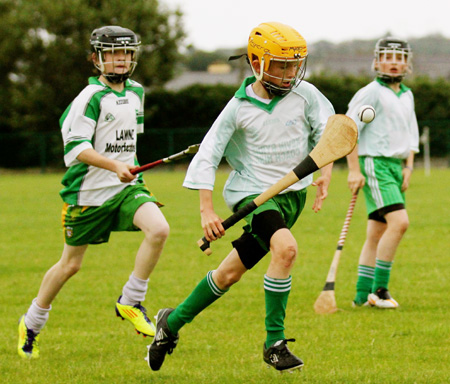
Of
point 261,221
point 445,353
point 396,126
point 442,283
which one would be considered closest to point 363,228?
point 442,283

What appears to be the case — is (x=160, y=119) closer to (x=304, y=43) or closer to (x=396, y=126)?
(x=396, y=126)

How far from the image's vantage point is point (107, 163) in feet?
16.6

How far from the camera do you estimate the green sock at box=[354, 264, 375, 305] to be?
6.68 meters

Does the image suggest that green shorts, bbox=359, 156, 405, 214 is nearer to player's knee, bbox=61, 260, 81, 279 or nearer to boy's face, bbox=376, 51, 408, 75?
boy's face, bbox=376, 51, 408, 75

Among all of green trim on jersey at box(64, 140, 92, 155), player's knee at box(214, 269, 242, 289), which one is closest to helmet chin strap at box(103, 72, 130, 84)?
green trim on jersey at box(64, 140, 92, 155)

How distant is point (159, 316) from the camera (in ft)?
15.9

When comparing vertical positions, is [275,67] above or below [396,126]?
above

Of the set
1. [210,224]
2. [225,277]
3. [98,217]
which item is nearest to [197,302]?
[225,277]

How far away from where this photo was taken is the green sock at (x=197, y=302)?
4.59m

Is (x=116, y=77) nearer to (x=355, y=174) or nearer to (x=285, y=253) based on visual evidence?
(x=285, y=253)

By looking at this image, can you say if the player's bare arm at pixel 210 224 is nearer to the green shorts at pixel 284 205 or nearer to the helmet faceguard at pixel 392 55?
the green shorts at pixel 284 205

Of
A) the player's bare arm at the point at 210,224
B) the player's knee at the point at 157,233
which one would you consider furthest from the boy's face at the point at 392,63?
the player's bare arm at the point at 210,224

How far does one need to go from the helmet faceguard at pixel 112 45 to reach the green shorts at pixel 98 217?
784mm

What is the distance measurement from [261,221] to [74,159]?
1.53 meters
